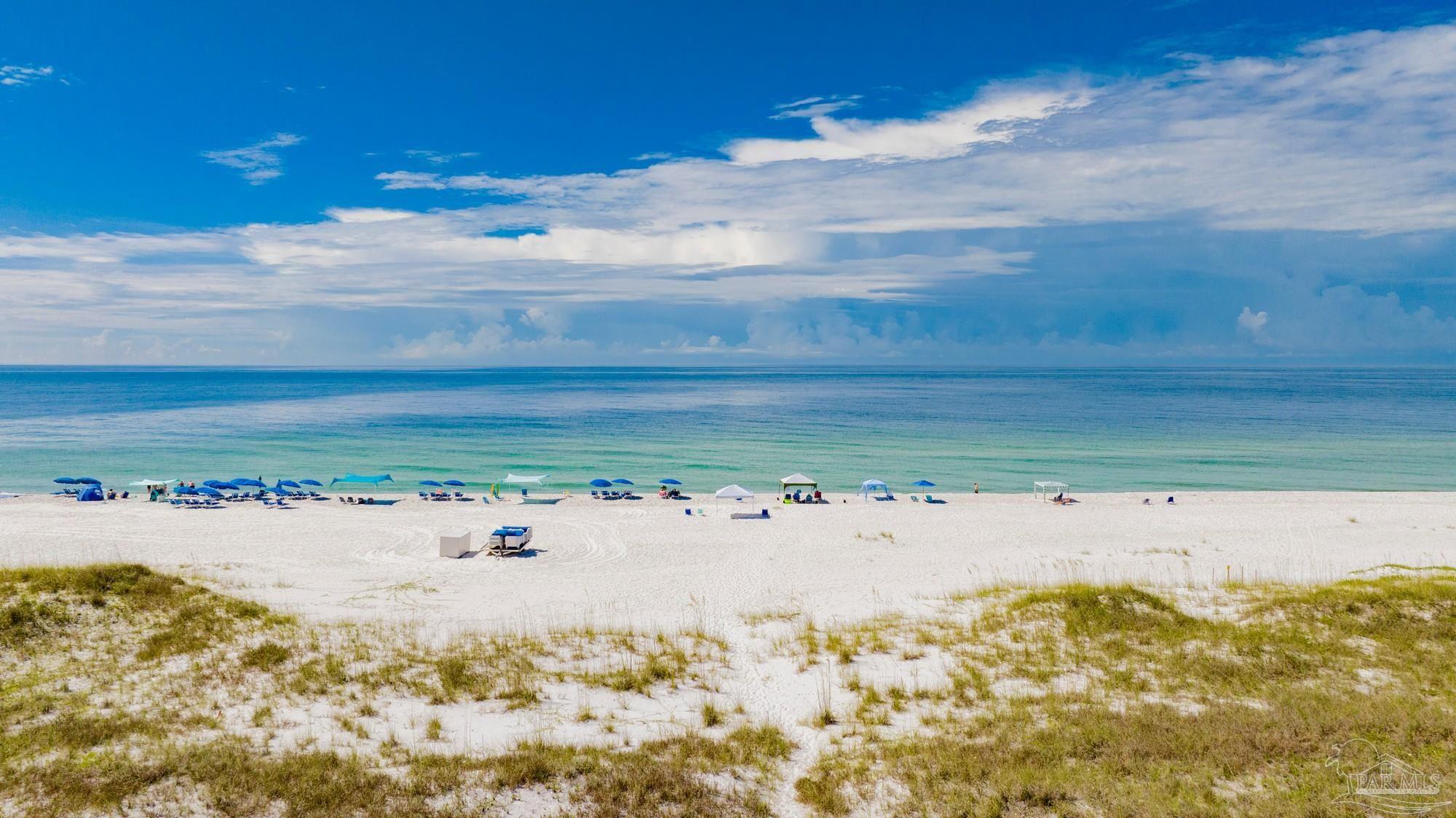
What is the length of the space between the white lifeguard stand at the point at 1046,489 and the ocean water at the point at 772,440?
2143mm

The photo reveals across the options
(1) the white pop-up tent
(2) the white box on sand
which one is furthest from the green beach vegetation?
(1) the white pop-up tent

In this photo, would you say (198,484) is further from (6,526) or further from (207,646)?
(207,646)

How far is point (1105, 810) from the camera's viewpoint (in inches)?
324

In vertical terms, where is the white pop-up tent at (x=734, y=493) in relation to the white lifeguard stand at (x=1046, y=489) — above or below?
above

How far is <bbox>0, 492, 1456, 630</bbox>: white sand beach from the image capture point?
2008 centimetres

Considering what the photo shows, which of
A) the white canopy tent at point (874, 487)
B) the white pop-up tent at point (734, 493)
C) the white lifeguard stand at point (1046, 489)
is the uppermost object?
the white pop-up tent at point (734, 493)

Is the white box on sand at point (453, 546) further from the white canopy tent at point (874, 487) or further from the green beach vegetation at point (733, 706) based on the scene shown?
the white canopy tent at point (874, 487)

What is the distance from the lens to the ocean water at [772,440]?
163 ft

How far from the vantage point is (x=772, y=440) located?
68.1 metres

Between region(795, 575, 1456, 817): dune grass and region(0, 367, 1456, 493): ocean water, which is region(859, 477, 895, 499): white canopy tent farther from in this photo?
region(795, 575, 1456, 817): dune grass

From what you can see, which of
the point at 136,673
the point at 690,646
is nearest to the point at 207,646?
the point at 136,673

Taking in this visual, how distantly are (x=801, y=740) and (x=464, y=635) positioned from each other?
8.41m

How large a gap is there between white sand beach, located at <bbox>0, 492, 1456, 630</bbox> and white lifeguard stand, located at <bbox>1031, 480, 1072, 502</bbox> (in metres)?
1.08

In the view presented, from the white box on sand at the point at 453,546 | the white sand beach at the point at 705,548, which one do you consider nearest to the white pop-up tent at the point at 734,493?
the white sand beach at the point at 705,548
